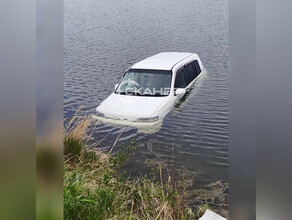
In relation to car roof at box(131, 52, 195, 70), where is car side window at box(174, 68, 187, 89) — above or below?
below

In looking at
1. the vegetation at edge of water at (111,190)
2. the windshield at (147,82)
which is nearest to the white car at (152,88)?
the windshield at (147,82)

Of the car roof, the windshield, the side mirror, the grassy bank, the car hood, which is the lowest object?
the grassy bank

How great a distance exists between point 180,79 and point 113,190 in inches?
36.1

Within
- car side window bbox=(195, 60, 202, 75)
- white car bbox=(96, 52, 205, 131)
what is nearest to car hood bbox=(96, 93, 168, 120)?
white car bbox=(96, 52, 205, 131)

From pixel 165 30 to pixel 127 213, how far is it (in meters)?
1.30

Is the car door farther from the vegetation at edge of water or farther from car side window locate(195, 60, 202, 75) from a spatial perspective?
the vegetation at edge of water

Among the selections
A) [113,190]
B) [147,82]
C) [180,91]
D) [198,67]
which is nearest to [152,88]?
[147,82]

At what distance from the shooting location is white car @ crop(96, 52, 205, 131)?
2.79 m

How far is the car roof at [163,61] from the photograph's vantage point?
283cm

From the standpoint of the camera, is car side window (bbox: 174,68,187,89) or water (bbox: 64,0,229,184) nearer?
water (bbox: 64,0,229,184)

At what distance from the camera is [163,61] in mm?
2875

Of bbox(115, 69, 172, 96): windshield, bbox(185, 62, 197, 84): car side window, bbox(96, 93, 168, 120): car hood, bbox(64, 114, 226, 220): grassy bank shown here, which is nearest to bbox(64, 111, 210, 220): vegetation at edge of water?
bbox(64, 114, 226, 220): grassy bank
